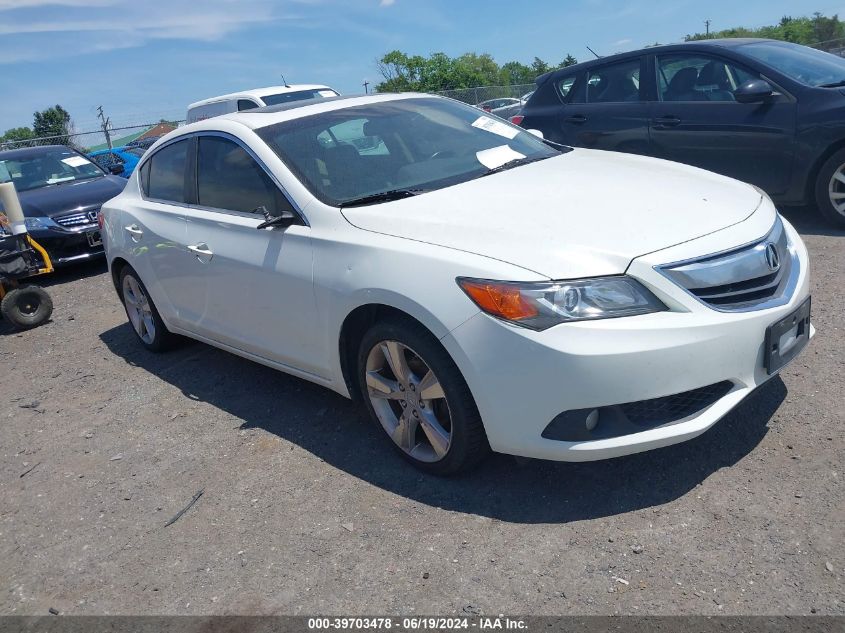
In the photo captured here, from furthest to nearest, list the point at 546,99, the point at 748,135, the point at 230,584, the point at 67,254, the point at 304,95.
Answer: the point at 304,95
the point at 67,254
the point at 546,99
the point at 748,135
the point at 230,584

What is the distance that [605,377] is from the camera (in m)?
2.84

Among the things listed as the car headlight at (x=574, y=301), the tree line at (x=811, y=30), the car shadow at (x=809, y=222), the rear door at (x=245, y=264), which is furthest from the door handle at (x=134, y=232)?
the tree line at (x=811, y=30)

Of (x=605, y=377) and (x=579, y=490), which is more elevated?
(x=605, y=377)

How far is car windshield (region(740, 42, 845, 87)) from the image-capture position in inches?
261

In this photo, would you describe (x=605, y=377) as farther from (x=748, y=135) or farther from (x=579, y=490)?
(x=748, y=135)

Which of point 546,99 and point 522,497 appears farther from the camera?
point 546,99

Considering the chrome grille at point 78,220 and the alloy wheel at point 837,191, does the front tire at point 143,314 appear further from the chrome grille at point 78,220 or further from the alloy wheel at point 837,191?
the alloy wheel at point 837,191

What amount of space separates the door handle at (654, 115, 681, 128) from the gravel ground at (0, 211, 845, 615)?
2931mm

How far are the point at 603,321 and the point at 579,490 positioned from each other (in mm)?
831

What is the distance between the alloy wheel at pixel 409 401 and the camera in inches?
132

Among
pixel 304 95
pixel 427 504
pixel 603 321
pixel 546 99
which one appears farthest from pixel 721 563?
pixel 304 95

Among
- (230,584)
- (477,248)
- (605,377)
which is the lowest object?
(230,584)

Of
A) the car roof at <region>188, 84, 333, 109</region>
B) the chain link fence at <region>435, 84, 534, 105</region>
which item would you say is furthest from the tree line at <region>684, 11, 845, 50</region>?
the car roof at <region>188, 84, 333, 109</region>

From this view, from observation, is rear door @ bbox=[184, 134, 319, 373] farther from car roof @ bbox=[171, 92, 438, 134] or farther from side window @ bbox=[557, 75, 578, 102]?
side window @ bbox=[557, 75, 578, 102]
